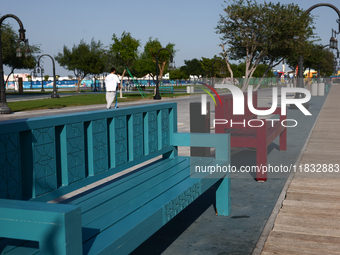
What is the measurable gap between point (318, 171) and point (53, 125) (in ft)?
15.3

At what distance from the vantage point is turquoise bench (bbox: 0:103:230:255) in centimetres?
171

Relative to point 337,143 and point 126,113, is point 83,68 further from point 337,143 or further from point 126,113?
point 126,113

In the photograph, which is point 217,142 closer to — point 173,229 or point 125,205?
point 173,229

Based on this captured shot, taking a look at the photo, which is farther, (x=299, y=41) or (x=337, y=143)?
(x=299, y=41)

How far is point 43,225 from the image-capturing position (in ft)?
5.48

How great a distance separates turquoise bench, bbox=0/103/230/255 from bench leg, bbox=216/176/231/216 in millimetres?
11

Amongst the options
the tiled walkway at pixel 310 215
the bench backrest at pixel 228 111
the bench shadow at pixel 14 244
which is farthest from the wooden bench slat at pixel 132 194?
the bench backrest at pixel 228 111

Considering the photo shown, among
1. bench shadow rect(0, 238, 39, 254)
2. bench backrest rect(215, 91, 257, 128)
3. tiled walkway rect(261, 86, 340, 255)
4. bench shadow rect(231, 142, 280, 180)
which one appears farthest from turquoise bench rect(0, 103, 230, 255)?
bench shadow rect(231, 142, 280, 180)

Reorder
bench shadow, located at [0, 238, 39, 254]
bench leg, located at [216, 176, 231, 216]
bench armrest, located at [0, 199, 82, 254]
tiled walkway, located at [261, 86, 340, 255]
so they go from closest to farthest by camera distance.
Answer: bench armrest, located at [0, 199, 82, 254], bench shadow, located at [0, 238, 39, 254], tiled walkway, located at [261, 86, 340, 255], bench leg, located at [216, 176, 231, 216]

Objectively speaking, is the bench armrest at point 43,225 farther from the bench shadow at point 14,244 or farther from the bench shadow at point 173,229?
the bench shadow at point 173,229

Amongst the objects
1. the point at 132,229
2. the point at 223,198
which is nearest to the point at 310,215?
the point at 223,198

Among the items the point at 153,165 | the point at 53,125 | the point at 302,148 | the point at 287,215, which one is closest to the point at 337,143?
the point at 302,148

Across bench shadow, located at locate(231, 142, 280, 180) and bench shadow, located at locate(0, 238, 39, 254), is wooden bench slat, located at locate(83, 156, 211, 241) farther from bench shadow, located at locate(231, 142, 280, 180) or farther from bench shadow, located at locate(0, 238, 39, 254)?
bench shadow, located at locate(231, 142, 280, 180)

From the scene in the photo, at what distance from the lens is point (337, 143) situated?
881 cm
